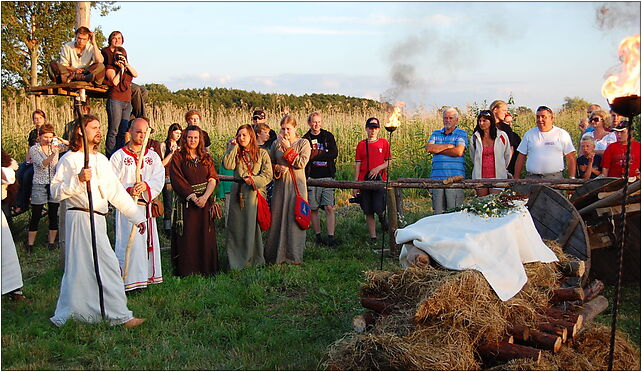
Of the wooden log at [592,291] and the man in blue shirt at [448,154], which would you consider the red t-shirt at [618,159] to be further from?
the wooden log at [592,291]

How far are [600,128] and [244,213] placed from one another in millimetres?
5423

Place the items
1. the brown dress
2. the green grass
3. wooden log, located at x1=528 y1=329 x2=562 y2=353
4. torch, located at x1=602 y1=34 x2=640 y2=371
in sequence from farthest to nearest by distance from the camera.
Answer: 1. the brown dress
2. the green grass
3. wooden log, located at x1=528 y1=329 x2=562 y2=353
4. torch, located at x1=602 y1=34 x2=640 y2=371

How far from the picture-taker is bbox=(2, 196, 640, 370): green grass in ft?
18.8

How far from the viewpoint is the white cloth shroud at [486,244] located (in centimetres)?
538

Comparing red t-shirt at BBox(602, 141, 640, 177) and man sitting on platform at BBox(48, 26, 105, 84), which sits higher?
man sitting on platform at BBox(48, 26, 105, 84)

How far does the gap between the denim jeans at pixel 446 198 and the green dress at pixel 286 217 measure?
1.95m

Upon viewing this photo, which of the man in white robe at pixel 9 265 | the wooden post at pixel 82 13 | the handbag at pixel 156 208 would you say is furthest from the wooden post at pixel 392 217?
the wooden post at pixel 82 13

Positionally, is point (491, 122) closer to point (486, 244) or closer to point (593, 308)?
point (593, 308)

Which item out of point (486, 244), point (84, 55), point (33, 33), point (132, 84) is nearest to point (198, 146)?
point (84, 55)

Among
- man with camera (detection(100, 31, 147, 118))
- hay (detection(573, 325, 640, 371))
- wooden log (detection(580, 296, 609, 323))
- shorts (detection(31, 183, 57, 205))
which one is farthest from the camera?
shorts (detection(31, 183, 57, 205))

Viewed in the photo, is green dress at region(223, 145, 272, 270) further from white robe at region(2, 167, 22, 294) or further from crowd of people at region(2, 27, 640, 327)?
white robe at region(2, 167, 22, 294)

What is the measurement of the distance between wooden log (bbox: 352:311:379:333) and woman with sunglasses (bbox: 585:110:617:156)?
5.65m

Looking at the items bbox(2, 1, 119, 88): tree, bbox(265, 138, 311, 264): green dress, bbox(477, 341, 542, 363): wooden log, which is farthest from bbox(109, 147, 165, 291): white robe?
bbox(2, 1, 119, 88): tree

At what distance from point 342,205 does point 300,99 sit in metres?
13.1
